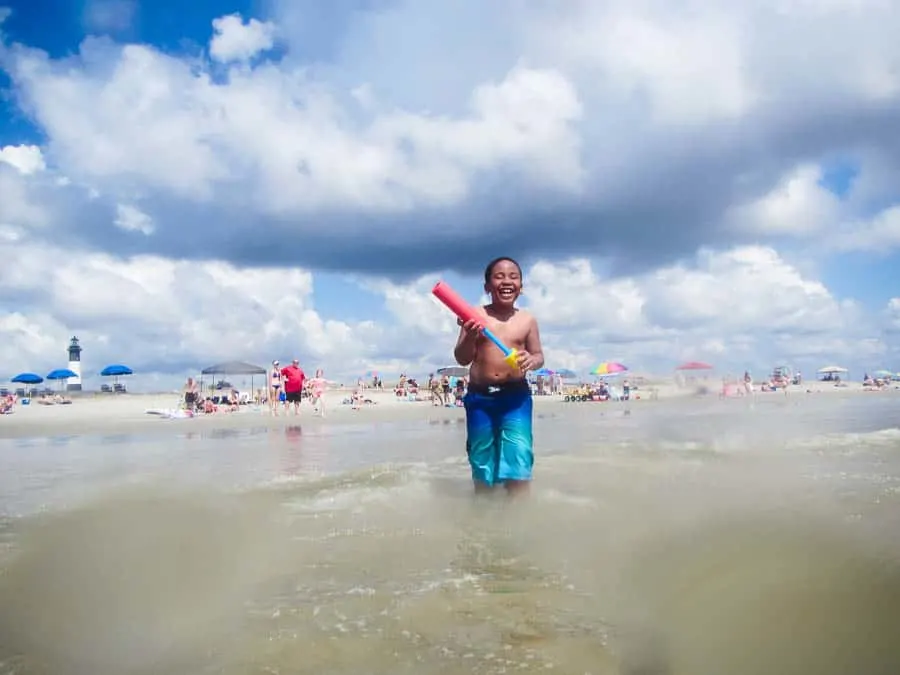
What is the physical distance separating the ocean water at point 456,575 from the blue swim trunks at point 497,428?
0.88 feet

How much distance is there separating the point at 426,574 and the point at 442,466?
169 inches

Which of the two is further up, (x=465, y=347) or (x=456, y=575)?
(x=465, y=347)

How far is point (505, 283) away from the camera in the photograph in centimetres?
494

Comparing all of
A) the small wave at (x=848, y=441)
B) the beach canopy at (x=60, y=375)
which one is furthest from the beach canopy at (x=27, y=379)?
the small wave at (x=848, y=441)

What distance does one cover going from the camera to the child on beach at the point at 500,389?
4738 millimetres

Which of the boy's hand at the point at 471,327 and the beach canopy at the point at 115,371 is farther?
the beach canopy at the point at 115,371

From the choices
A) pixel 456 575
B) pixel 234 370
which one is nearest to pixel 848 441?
pixel 456 575

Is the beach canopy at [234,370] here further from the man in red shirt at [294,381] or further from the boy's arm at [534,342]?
the boy's arm at [534,342]

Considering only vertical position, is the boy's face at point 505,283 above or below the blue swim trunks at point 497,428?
above

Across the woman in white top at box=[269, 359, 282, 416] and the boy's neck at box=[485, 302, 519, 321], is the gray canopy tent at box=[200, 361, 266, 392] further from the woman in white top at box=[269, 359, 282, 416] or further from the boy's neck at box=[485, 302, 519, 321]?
the boy's neck at box=[485, 302, 519, 321]

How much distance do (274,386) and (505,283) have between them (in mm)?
18778

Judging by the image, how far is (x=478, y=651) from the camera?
81.9 inches

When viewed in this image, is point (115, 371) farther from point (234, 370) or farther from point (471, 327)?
point (471, 327)

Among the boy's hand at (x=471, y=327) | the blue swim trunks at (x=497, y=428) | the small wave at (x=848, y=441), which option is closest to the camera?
the boy's hand at (x=471, y=327)
